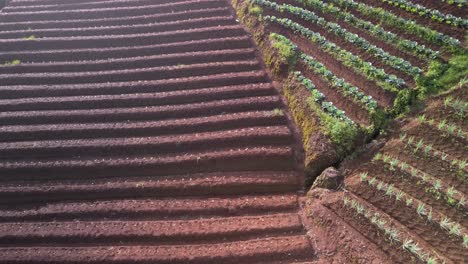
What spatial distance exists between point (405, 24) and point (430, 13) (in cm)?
54

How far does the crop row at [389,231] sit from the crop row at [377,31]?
135 inches

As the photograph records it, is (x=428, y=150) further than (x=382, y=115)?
No

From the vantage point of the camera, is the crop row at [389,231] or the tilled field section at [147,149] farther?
the tilled field section at [147,149]

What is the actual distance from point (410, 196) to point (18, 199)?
7.20 meters

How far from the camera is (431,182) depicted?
232 inches

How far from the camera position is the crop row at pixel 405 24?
7398 mm

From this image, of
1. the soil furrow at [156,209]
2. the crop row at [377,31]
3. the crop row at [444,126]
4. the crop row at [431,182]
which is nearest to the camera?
the crop row at [431,182]

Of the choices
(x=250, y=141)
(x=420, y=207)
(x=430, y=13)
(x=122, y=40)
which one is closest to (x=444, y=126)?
(x=420, y=207)

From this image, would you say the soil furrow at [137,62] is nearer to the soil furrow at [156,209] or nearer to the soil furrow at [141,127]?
the soil furrow at [141,127]

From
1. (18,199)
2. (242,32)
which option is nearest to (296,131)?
(242,32)

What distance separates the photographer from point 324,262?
5.93m

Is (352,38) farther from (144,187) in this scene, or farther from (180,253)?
(180,253)

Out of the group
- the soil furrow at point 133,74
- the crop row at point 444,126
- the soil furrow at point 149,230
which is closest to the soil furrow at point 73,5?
the soil furrow at point 133,74

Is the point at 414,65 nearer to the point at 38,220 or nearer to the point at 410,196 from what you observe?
the point at 410,196
